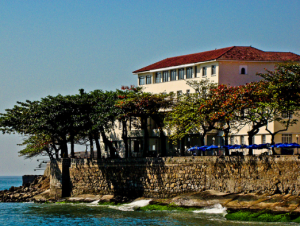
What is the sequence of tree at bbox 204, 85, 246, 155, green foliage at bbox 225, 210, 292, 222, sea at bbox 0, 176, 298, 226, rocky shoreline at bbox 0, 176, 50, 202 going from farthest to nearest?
rocky shoreline at bbox 0, 176, 50, 202, tree at bbox 204, 85, 246, 155, sea at bbox 0, 176, 298, 226, green foliage at bbox 225, 210, 292, 222

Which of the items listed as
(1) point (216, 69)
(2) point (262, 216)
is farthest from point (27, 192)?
(2) point (262, 216)

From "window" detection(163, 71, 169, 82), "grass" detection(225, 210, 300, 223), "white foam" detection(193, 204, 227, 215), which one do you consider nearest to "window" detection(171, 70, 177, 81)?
"window" detection(163, 71, 169, 82)

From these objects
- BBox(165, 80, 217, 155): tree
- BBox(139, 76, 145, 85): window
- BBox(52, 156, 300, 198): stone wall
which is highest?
BBox(139, 76, 145, 85): window

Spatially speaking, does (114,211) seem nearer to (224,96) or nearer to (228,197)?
(228,197)

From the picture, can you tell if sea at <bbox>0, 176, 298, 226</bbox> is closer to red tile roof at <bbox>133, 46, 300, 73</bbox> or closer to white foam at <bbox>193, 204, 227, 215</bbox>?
white foam at <bbox>193, 204, 227, 215</bbox>

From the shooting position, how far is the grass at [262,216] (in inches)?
1575

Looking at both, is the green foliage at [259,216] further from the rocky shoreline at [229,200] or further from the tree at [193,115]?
the tree at [193,115]

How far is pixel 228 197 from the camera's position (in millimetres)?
46969

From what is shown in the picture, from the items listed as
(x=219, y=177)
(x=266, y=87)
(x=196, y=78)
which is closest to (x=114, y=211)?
(x=219, y=177)

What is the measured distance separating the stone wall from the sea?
291cm

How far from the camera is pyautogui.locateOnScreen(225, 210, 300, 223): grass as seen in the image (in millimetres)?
40000

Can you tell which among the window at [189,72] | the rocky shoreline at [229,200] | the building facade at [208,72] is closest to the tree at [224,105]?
the rocky shoreline at [229,200]

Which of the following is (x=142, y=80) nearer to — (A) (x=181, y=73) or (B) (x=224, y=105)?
(A) (x=181, y=73)

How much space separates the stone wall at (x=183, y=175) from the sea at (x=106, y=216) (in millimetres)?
2914
